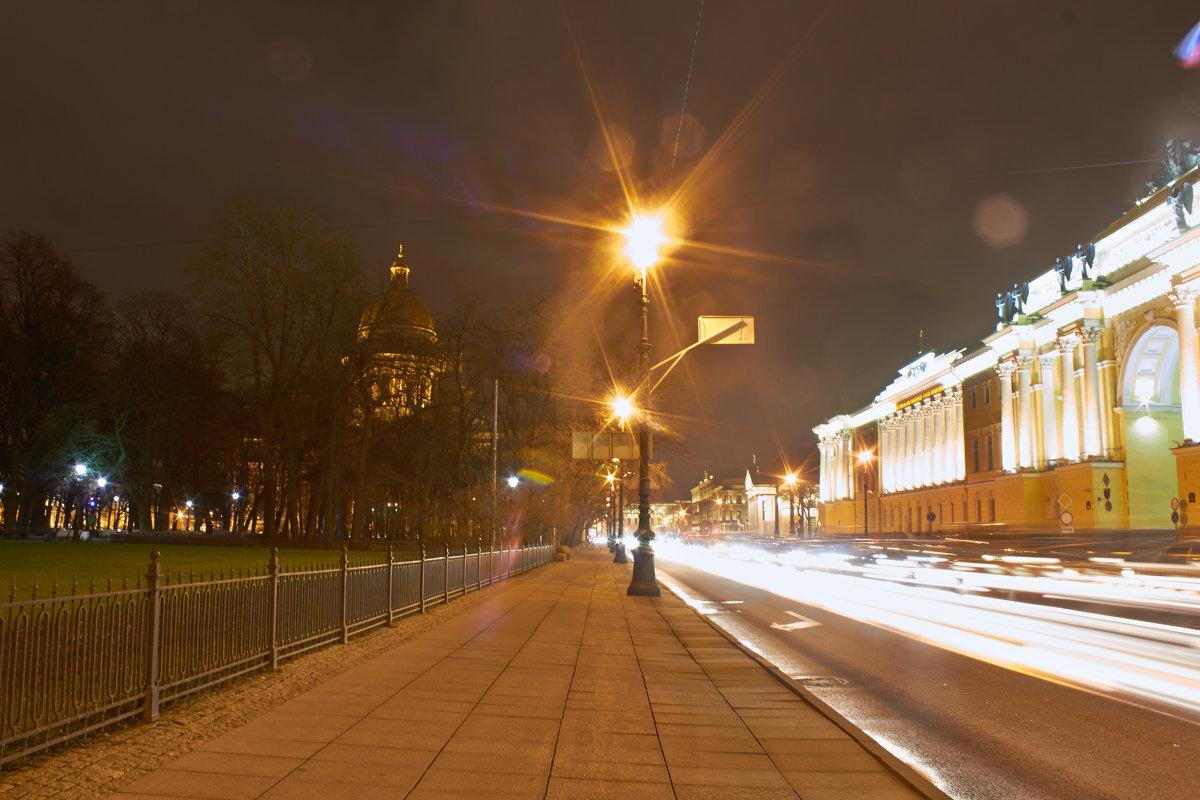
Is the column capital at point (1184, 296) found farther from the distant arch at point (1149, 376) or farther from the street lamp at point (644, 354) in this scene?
the street lamp at point (644, 354)

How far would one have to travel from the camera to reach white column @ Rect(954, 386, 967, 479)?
88.4 m

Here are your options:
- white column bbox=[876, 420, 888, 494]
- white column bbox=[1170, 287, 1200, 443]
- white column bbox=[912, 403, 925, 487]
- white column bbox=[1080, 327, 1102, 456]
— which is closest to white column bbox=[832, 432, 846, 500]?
white column bbox=[876, 420, 888, 494]

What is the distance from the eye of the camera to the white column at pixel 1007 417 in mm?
74000

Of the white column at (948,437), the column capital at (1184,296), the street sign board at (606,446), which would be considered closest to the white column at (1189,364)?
the column capital at (1184,296)

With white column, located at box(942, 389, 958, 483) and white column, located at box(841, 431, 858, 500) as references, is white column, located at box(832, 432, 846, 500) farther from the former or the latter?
white column, located at box(942, 389, 958, 483)

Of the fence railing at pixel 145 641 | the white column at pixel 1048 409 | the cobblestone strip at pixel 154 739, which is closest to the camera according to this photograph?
the cobblestone strip at pixel 154 739

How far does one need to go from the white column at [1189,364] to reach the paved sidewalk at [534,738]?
46969 mm

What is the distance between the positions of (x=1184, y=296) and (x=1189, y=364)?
381 cm

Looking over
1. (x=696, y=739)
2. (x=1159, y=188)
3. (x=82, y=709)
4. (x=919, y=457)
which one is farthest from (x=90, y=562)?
(x=919, y=457)

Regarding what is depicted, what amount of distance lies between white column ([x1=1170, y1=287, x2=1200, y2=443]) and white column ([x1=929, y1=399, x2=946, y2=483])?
144 ft

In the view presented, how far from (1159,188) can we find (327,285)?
51.0 m

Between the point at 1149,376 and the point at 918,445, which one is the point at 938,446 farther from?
the point at 1149,376

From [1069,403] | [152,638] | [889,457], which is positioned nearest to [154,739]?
[152,638]

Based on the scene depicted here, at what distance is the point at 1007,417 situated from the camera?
245 feet
